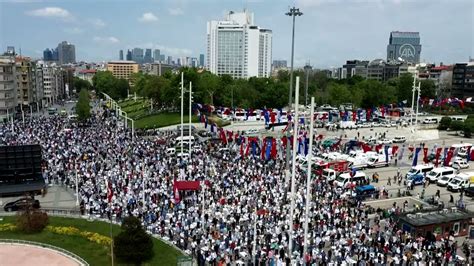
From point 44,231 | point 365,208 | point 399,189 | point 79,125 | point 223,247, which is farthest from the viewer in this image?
point 79,125

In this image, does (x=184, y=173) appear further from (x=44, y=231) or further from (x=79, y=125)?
(x=79, y=125)

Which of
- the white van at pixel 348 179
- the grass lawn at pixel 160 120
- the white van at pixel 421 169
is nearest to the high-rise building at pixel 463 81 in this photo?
the grass lawn at pixel 160 120

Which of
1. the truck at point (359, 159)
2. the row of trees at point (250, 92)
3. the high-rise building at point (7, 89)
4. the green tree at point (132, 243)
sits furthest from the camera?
the high-rise building at point (7, 89)

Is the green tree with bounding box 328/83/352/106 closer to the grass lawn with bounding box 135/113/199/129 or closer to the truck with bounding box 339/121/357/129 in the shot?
the truck with bounding box 339/121/357/129

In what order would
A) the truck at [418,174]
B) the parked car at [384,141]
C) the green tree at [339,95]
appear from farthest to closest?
the green tree at [339,95] < the parked car at [384,141] < the truck at [418,174]

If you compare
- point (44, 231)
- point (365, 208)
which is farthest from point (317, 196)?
point (44, 231)

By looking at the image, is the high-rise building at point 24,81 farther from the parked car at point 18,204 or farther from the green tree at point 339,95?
the parked car at point 18,204

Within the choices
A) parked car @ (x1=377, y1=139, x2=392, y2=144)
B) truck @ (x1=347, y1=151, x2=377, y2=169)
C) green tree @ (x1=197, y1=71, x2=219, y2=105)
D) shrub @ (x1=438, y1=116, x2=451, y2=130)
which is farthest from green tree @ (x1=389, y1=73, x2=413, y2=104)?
truck @ (x1=347, y1=151, x2=377, y2=169)
